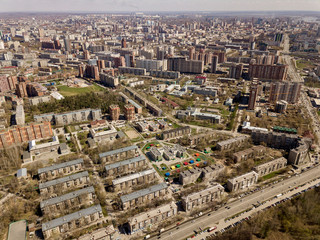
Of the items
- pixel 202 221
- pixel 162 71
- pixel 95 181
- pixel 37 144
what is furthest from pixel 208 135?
pixel 162 71

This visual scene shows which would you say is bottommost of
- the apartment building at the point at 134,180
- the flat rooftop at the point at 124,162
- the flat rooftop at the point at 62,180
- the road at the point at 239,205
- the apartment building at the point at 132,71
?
the road at the point at 239,205

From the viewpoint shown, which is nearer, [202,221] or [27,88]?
[202,221]

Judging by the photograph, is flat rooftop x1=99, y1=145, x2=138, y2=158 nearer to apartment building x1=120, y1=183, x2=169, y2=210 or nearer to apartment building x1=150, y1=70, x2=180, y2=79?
apartment building x1=120, y1=183, x2=169, y2=210

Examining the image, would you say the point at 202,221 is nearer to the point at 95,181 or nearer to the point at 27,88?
the point at 95,181

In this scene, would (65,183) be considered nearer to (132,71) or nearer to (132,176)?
(132,176)

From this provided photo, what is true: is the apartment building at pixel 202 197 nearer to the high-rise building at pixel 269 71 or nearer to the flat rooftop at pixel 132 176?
the flat rooftop at pixel 132 176

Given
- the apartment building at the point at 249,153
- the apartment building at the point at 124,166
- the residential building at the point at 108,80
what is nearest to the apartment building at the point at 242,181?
the apartment building at the point at 249,153

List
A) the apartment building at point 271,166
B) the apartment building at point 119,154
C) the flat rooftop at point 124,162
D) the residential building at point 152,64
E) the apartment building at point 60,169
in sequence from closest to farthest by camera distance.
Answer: the apartment building at point 60,169, the apartment building at point 271,166, the flat rooftop at point 124,162, the apartment building at point 119,154, the residential building at point 152,64

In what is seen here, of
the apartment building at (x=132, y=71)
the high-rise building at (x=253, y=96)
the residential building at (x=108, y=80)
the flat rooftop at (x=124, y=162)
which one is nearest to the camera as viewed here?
the flat rooftop at (x=124, y=162)
